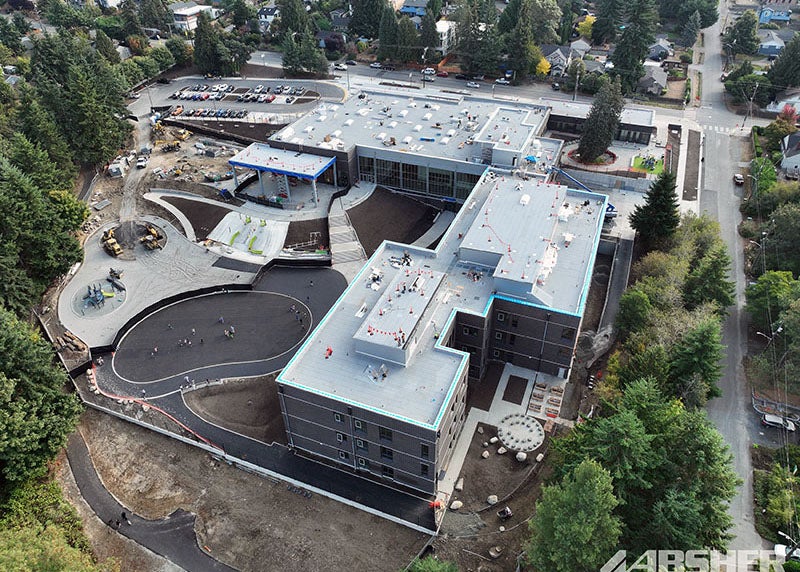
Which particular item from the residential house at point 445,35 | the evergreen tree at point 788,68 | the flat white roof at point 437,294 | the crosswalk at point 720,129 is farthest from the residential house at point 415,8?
the flat white roof at point 437,294

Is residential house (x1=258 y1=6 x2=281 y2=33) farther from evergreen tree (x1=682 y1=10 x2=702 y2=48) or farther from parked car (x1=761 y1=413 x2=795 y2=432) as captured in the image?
parked car (x1=761 y1=413 x2=795 y2=432)

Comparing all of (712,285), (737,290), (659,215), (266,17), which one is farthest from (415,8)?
(712,285)

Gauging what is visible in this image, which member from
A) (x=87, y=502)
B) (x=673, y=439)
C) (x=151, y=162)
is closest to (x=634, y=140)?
(x=673, y=439)

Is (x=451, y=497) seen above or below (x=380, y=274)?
below

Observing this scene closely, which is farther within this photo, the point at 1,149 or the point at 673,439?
the point at 1,149

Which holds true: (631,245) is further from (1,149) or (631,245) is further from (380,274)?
(1,149)

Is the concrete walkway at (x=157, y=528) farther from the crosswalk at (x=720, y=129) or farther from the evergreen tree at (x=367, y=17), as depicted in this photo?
the evergreen tree at (x=367, y=17)

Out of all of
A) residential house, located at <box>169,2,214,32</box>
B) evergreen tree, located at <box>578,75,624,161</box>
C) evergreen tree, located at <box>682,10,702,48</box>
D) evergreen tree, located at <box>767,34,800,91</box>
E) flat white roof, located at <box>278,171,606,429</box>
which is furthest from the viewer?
residential house, located at <box>169,2,214,32</box>

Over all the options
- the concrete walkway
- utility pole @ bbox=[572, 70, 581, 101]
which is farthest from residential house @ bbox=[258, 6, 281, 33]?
the concrete walkway
